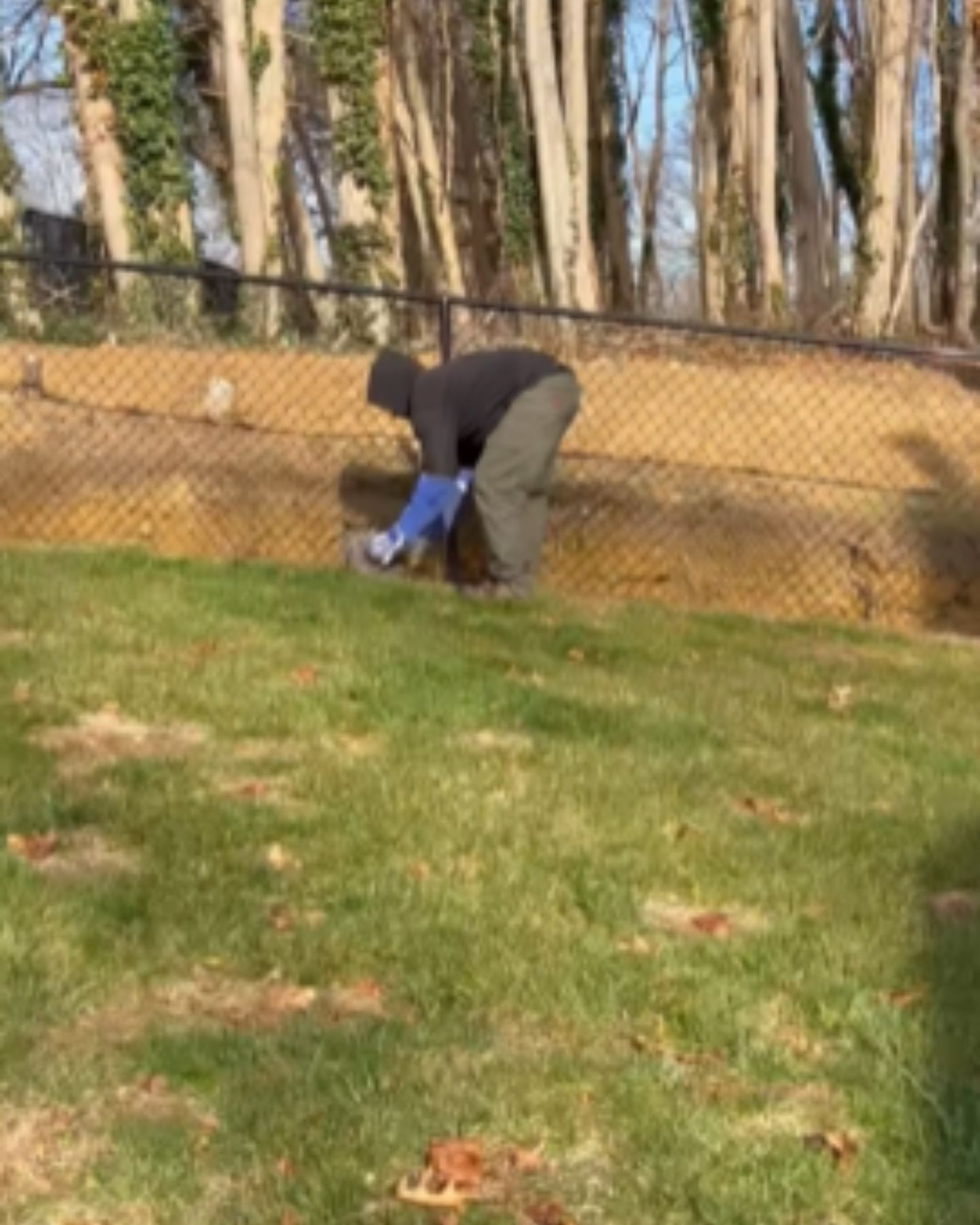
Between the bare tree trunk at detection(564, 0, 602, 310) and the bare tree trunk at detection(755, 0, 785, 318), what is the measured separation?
1.92 m

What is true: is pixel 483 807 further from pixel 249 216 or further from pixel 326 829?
pixel 249 216

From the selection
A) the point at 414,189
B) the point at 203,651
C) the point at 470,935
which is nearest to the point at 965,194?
the point at 414,189

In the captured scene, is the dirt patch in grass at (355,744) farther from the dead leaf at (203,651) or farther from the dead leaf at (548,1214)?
the dead leaf at (548,1214)

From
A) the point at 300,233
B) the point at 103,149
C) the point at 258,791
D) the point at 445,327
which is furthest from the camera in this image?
the point at 300,233

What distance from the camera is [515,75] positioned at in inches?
789

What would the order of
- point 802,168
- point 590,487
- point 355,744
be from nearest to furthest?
point 355,744, point 590,487, point 802,168

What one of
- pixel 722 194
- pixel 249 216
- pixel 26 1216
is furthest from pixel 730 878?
pixel 722 194

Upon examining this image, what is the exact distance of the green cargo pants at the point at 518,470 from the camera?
813 centimetres

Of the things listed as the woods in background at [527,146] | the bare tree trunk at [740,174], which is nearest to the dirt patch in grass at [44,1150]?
the woods in background at [527,146]

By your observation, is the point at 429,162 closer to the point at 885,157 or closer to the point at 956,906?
the point at 885,157

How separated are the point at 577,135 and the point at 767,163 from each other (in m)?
2.39

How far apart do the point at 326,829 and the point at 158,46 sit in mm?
12658

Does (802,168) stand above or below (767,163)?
below

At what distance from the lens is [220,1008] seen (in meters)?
3.47
